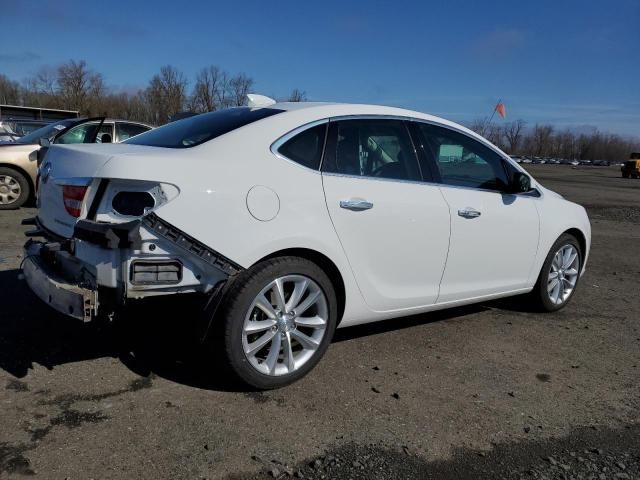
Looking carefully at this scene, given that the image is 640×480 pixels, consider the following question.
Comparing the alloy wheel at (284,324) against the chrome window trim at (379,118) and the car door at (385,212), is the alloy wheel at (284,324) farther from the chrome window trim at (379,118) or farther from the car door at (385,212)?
the chrome window trim at (379,118)

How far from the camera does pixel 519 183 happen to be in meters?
4.58

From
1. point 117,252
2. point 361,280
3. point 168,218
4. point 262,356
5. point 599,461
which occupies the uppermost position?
point 168,218

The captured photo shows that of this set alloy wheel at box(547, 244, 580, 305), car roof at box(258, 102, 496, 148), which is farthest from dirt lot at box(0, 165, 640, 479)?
car roof at box(258, 102, 496, 148)

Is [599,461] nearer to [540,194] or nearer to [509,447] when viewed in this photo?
[509,447]

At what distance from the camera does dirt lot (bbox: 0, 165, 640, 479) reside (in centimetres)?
269

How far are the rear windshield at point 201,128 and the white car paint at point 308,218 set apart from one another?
0.12 metres

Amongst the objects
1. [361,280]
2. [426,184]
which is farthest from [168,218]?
[426,184]

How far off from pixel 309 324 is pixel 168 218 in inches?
43.5

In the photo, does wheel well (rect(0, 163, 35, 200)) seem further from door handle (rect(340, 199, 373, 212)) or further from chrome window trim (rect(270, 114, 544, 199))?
door handle (rect(340, 199, 373, 212))

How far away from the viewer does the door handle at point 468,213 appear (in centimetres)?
411

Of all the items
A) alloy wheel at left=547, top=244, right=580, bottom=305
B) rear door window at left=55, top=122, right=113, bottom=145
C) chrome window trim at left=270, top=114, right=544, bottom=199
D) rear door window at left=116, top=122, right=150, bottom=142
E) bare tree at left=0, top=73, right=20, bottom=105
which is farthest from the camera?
bare tree at left=0, top=73, right=20, bottom=105

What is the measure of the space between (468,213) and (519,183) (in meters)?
0.73

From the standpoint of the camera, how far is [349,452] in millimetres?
2789

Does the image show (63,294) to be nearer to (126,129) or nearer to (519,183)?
(519,183)
